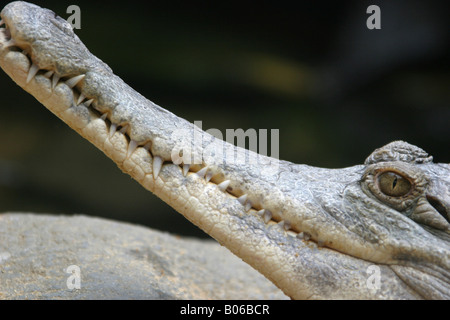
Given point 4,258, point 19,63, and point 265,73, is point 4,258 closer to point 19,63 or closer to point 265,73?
point 19,63

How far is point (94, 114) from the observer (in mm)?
1883

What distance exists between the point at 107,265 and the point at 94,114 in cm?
102

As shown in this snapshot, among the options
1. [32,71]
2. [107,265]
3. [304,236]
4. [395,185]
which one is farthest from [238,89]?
[32,71]

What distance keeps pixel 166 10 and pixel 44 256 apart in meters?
A: 4.16

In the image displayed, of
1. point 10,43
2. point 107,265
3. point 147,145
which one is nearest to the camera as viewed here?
point 10,43

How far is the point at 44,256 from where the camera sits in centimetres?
253

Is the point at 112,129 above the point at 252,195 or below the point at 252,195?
above

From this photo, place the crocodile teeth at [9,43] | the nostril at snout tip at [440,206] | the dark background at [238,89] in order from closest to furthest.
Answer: the crocodile teeth at [9,43], the nostril at snout tip at [440,206], the dark background at [238,89]

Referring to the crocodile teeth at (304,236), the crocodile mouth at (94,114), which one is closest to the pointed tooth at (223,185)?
the crocodile mouth at (94,114)

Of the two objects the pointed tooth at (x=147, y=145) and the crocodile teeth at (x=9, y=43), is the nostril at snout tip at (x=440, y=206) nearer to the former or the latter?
the pointed tooth at (x=147, y=145)

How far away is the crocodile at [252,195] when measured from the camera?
1.84m

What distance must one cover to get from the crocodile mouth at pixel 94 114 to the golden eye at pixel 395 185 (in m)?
0.39

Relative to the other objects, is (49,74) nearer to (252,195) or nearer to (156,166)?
(156,166)
